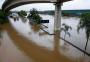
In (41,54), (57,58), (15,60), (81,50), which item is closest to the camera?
(15,60)

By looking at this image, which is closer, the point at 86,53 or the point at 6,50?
the point at 86,53

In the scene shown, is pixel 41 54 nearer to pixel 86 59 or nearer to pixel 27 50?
pixel 27 50

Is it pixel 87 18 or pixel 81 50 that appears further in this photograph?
pixel 81 50

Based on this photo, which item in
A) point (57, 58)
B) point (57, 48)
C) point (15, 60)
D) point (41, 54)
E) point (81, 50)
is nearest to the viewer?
point (15, 60)

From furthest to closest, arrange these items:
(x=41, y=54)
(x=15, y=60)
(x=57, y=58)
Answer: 1. (x=41, y=54)
2. (x=57, y=58)
3. (x=15, y=60)

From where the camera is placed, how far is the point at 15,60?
1455 cm

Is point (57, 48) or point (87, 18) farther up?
point (87, 18)

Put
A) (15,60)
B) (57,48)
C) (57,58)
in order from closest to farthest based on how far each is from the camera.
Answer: (15,60), (57,58), (57,48)

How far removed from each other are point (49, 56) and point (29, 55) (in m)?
1.90

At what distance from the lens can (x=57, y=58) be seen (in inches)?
619

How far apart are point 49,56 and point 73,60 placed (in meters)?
2.38

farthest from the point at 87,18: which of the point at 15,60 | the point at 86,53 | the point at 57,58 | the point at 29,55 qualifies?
the point at 15,60

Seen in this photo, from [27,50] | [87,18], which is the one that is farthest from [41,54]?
[87,18]

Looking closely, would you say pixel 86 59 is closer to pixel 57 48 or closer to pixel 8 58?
pixel 57 48
